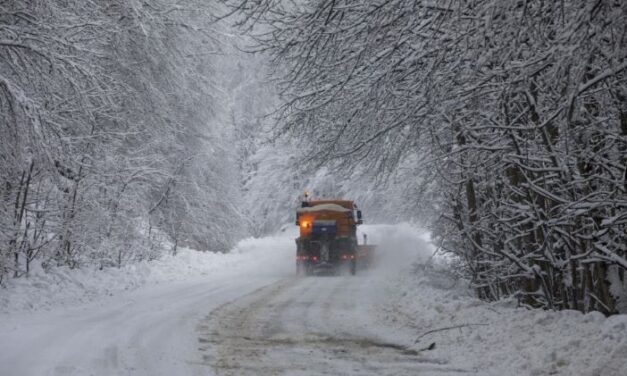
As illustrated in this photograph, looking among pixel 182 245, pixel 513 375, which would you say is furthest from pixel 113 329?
pixel 182 245

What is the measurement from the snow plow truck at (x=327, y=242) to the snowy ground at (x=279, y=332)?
21.0 ft

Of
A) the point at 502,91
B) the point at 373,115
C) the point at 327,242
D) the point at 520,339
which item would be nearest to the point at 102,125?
the point at 373,115

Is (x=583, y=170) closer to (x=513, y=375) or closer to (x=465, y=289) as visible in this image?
(x=513, y=375)

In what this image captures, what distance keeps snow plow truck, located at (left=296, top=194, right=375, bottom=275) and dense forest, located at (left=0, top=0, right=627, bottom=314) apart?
431cm

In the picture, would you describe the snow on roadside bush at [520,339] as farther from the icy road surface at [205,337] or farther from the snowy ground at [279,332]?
the icy road surface at [205,337]

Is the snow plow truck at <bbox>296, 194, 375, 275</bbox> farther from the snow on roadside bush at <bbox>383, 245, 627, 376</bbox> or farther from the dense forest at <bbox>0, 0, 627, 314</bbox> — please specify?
the snow on roadside bush at <bbox>383, 245, 627, 376</bbox>

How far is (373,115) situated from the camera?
24.8 feet

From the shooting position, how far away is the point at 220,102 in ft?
71.1

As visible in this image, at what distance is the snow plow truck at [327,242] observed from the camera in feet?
73.0

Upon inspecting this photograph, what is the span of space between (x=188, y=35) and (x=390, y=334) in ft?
33.3

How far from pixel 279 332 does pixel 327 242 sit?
13.3 m

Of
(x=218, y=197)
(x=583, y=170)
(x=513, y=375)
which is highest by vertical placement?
(x=218, y=197)

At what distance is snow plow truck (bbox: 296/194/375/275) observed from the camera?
2225cm

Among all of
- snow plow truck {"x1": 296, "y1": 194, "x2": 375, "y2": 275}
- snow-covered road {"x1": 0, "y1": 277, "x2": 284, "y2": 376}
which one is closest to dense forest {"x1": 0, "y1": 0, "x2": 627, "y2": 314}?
snow-covered road {"x1": 0, "y1": 277, "x2": 284, "y2": 376}
